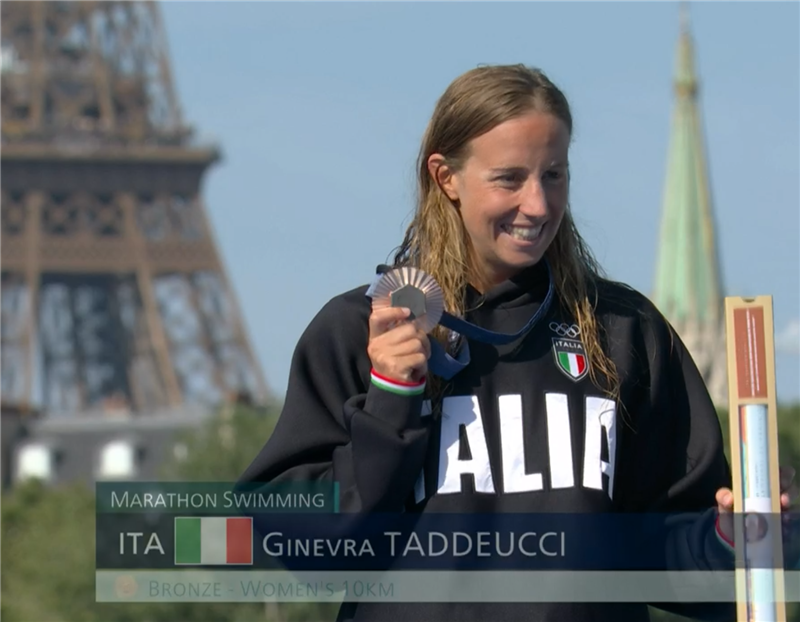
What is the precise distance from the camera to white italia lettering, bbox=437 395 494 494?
3.05 m

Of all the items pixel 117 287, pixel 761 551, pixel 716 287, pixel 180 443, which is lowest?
pixel 761 551

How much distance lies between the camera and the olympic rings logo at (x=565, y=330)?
3188mm

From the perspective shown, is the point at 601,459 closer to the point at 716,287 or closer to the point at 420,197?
the point at 420,197

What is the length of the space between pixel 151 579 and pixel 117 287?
46559 mm

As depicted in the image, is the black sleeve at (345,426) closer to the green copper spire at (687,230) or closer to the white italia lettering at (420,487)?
the white italia lettering at (420,487)

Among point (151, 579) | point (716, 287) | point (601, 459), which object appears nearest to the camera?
point (601, 459)

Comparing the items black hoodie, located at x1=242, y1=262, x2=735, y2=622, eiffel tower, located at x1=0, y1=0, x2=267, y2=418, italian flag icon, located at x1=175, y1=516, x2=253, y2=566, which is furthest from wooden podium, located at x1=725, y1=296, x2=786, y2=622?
eiffel tower, located at x1=0, y1=0, x2=267, y2=418

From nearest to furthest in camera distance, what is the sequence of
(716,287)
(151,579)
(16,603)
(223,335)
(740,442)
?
1. (740,442)
2. (151,579)
3. (16,603)
4. (223,335)
5. (716,287)

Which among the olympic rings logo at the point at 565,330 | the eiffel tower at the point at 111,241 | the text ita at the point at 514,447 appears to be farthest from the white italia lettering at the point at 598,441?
the eiffel tower at the point at 111,241

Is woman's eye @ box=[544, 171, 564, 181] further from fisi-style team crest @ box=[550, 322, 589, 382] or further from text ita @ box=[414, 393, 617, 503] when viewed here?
text ita @ box=[414, 393, 617, 503]

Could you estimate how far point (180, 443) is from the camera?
160 feet

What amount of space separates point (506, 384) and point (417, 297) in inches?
9.6

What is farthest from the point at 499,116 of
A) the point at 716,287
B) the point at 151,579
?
the point at 716,287

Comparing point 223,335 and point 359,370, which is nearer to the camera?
point 359,370
